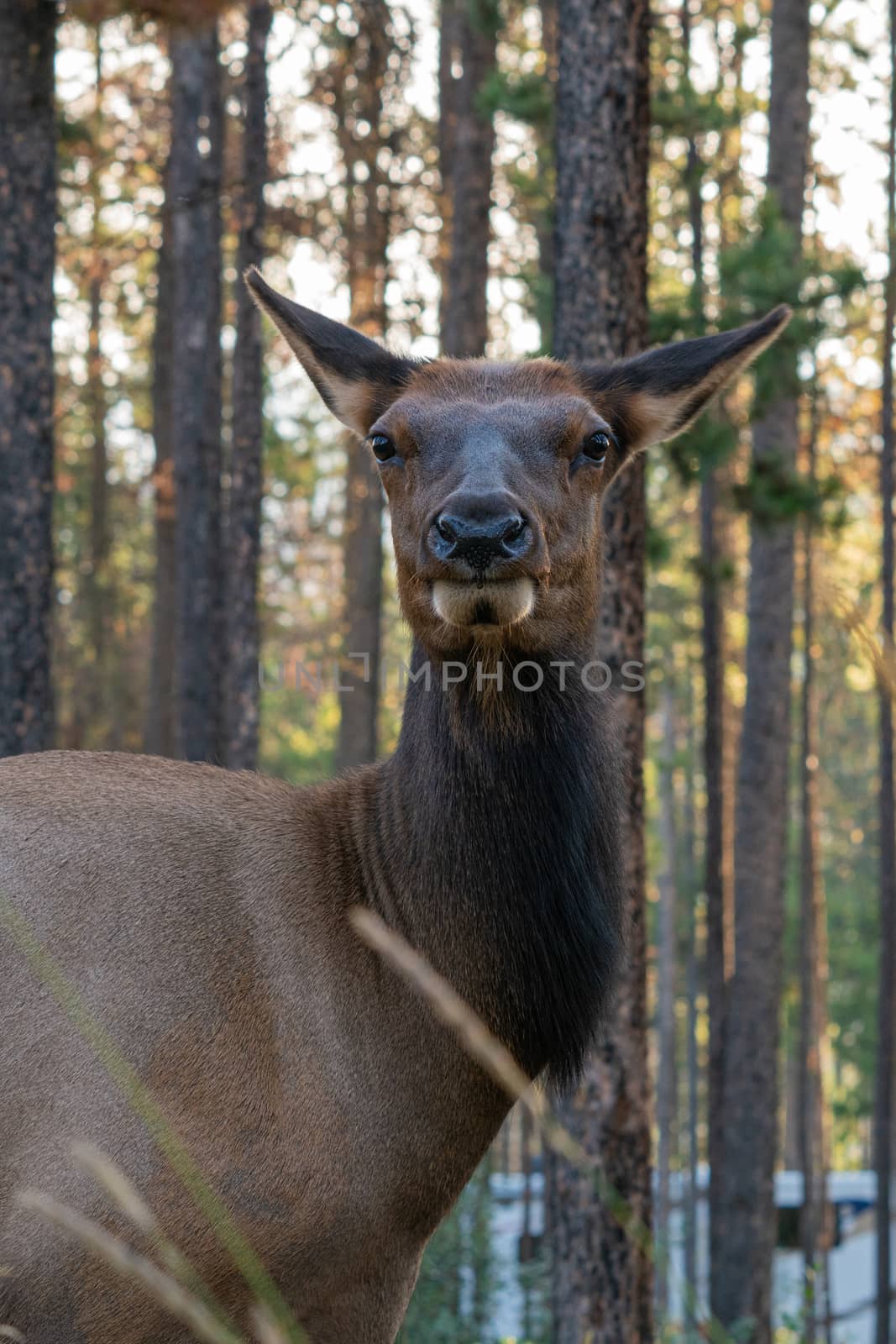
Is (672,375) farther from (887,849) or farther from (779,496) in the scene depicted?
(887,849)

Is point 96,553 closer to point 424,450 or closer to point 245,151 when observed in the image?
point 245,151

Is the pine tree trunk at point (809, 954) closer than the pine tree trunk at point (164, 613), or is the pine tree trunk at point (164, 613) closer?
the pine tree trunk at point (164, 613)

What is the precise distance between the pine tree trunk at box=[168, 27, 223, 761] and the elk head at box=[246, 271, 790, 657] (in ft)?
33.6

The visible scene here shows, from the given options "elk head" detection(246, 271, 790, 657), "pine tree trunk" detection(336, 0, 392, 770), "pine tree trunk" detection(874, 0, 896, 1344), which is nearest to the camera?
"elk head" detection(246, 271, 790, 657)

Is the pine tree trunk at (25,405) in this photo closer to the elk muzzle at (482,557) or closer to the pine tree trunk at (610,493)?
the pine tree trunk at (610,493)

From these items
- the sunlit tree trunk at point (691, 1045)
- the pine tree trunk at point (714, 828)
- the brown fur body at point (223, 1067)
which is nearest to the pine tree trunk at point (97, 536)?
the pine tree trunk at point (714, 828)

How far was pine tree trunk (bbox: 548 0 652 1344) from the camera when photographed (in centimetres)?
714

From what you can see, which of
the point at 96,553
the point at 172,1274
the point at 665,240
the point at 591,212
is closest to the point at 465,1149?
the point at 172,1274

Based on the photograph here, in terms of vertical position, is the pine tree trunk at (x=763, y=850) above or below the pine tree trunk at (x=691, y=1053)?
above

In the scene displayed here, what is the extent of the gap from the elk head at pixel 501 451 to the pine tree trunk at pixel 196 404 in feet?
33.6

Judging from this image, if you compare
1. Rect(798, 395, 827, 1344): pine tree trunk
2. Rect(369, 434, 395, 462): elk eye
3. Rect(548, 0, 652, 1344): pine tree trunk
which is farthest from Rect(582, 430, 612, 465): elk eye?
Rect(798, 395, 827, 1344): pine tree trunk

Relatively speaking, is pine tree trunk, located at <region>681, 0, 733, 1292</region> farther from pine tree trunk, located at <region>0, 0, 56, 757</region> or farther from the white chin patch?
the white chin patch

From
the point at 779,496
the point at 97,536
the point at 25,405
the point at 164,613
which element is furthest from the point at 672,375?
the point at 97,536

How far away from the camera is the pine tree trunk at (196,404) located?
15.2m
